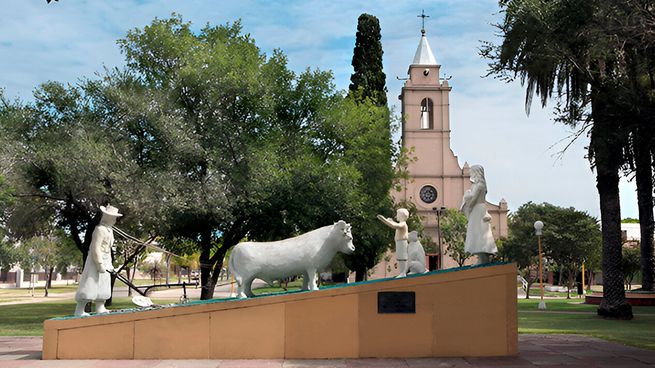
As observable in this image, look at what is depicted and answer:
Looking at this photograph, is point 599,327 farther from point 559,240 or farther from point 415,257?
point 559,240

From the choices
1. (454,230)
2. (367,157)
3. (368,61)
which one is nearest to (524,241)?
(454,230)

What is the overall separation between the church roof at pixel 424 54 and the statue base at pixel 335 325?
174 feet

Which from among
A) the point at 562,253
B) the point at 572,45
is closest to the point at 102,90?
the point at 572,45

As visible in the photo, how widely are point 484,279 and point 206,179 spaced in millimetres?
13104

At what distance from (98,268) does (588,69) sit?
12.7 metres

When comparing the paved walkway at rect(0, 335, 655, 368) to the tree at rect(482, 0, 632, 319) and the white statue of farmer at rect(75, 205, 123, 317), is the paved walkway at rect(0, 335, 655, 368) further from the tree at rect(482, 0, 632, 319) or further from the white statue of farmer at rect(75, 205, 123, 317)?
the tree at rect(482, 0, 632, 319)

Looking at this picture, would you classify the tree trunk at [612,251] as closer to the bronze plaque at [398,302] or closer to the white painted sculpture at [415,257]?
the white painted sculpture at [415,257]

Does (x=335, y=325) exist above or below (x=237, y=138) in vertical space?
below

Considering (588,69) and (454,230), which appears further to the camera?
(454,230)

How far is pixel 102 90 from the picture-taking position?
2291 cm

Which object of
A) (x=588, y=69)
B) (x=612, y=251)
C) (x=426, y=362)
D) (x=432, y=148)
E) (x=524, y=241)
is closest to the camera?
(x=426, y=362)

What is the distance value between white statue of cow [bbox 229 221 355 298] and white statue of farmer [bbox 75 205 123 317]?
224 centimetres

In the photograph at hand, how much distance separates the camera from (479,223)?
11.5 m

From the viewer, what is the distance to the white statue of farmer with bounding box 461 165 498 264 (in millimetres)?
11383
